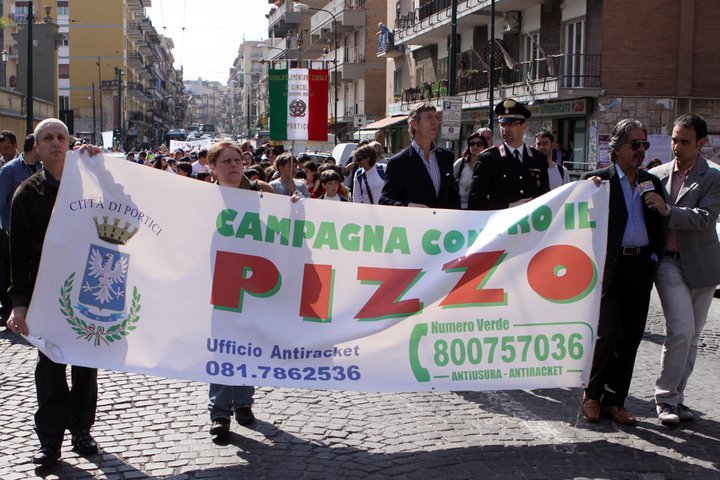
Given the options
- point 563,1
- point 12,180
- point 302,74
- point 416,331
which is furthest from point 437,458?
point 563,1

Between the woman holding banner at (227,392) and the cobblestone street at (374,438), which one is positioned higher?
the woman holding banner at (227,392)

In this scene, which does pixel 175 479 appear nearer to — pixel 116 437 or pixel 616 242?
pixel 116 437

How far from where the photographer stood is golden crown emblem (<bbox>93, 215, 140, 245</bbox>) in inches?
223

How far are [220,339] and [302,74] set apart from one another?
27.5ft

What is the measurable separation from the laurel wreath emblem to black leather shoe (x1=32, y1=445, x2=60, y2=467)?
0.63 metres

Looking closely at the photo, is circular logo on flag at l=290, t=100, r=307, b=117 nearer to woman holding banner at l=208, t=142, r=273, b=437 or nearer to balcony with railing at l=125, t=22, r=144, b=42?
woman holding banner at l=208, t=142, r=273, b=437

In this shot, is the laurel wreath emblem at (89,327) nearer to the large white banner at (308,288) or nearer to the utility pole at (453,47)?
the large white banner at (308,288)

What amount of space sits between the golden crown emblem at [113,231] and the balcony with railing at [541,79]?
993 inches

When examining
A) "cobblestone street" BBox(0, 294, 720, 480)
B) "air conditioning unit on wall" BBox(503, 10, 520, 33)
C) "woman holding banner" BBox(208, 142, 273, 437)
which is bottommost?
"cobblestone street" BBox(0, 294, 720, 480)

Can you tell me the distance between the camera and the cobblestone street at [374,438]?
5.37m

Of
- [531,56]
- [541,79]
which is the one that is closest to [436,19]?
[531,56]

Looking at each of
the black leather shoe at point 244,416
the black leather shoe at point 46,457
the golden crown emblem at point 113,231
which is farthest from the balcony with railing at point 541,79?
the black leather shoe at point 46,457

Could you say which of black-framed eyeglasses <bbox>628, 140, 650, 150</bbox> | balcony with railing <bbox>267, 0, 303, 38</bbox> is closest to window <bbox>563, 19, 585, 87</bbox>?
black-framed eyeglasses <bbox>628, 140, 650, 150</bbox>

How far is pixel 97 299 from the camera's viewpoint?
5570 millimetres
